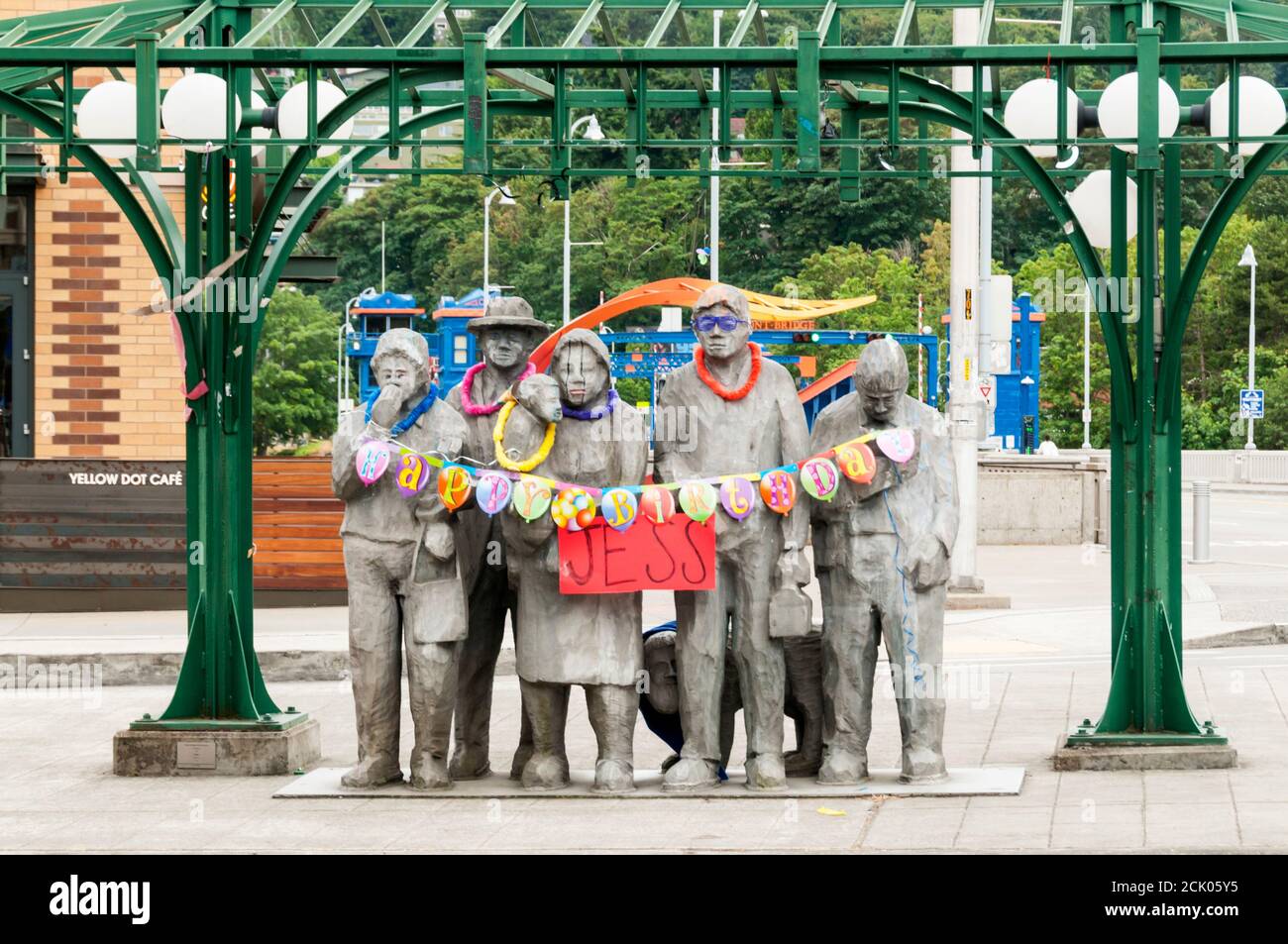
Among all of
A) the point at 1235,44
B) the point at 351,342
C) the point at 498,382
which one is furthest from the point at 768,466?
the point at 351,342

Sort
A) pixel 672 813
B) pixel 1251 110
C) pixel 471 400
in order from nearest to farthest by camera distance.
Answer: pixel 672 813, pixel 1251 110, pixel 471 400

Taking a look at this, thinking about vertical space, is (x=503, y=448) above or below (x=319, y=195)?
below

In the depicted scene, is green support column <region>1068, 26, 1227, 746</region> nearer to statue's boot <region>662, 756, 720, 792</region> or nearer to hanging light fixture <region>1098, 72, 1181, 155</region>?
hanging light fixture <region>1098, 72, 1181, 155</region>

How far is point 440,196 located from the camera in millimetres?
85500

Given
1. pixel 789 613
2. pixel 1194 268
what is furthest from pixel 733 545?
pixel 1194 268

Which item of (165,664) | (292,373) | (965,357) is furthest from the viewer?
(292,373)

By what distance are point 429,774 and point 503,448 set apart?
1.59 metres

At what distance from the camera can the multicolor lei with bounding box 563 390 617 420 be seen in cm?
961

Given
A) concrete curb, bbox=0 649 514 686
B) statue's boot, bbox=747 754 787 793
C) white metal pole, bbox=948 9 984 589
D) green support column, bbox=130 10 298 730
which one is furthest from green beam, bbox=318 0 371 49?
white metal pole, bbox=948 9 984 589

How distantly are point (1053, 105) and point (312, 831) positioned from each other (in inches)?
187

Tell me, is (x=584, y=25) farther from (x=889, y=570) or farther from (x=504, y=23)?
(x=889, y=570)

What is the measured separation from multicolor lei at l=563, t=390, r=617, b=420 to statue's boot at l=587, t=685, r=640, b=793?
4.11 feet

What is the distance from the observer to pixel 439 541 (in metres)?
9.54

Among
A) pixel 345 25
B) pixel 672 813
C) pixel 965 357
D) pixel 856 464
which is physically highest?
pixel 345 25
